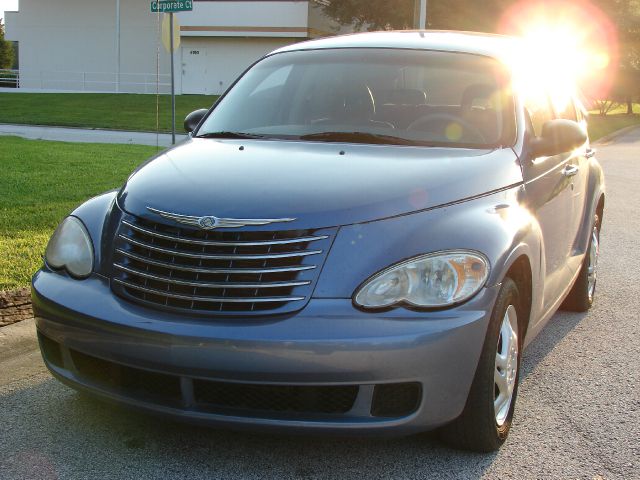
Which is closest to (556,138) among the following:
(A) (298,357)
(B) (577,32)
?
(A) (298,357)

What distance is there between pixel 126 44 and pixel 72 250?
4810cm

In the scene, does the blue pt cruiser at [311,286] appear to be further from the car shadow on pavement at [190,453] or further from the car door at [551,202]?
the car shadow on pavement at [190,453]

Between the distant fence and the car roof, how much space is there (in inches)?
1720

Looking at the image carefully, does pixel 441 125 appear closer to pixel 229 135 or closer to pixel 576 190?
pixel 229 135

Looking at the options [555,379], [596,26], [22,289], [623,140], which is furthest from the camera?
[596,26]

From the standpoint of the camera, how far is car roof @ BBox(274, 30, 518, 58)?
4781mm

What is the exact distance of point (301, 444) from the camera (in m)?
3.55

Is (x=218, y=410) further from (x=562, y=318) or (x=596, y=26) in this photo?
(x=596, y=26)

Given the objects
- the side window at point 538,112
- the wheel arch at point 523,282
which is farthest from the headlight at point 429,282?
the side window at point 538,112

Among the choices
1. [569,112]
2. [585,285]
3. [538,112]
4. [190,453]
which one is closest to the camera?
[190,453]

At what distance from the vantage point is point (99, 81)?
4919cm

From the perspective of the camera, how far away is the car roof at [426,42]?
4.78m

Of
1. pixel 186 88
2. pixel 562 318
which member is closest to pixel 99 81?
pixel 186 88

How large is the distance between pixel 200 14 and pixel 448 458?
148 feet
